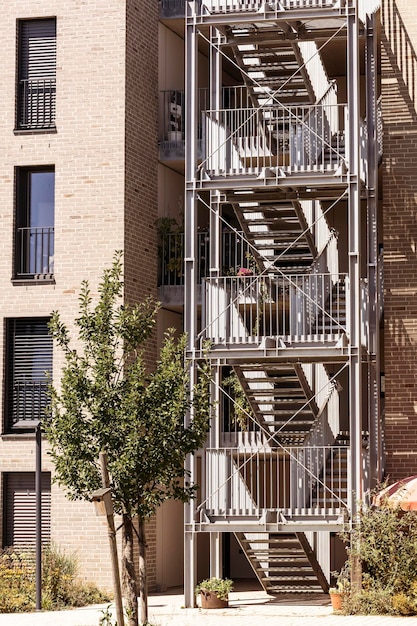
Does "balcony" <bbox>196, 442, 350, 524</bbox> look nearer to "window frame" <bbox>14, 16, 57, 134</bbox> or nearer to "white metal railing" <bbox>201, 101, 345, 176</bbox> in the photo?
"white metal railing" <bbox>201, 101, 345, 176</bbox>

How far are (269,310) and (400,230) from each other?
329 cm

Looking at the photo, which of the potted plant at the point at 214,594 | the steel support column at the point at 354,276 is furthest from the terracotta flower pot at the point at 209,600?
the steel support column at the point at 354,276

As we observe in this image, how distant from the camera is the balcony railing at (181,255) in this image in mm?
28327

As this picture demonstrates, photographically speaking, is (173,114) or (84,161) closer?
(84,161)

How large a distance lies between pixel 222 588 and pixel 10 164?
389 inches

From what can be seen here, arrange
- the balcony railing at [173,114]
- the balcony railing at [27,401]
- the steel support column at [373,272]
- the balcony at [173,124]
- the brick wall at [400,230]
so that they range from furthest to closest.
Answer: the balcony railing at [173,114], the balcony at [173,124], the balcony railing at [27,401], the brick wall at [400,230], the steel support column at [373,272]

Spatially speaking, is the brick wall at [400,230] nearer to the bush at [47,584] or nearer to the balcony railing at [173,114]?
the balcony railing at [173,114]

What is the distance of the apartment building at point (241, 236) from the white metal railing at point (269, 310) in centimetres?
6

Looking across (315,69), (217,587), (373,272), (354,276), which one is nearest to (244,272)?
(373,272)

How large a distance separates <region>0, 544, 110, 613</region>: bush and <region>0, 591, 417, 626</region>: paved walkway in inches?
19.3

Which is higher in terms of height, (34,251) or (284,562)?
(34,251)

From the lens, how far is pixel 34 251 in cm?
2817

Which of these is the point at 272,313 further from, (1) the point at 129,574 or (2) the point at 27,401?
(1) the point at 129,574

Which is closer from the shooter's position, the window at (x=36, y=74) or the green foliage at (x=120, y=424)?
the green foliage at (x=120, y=424)
